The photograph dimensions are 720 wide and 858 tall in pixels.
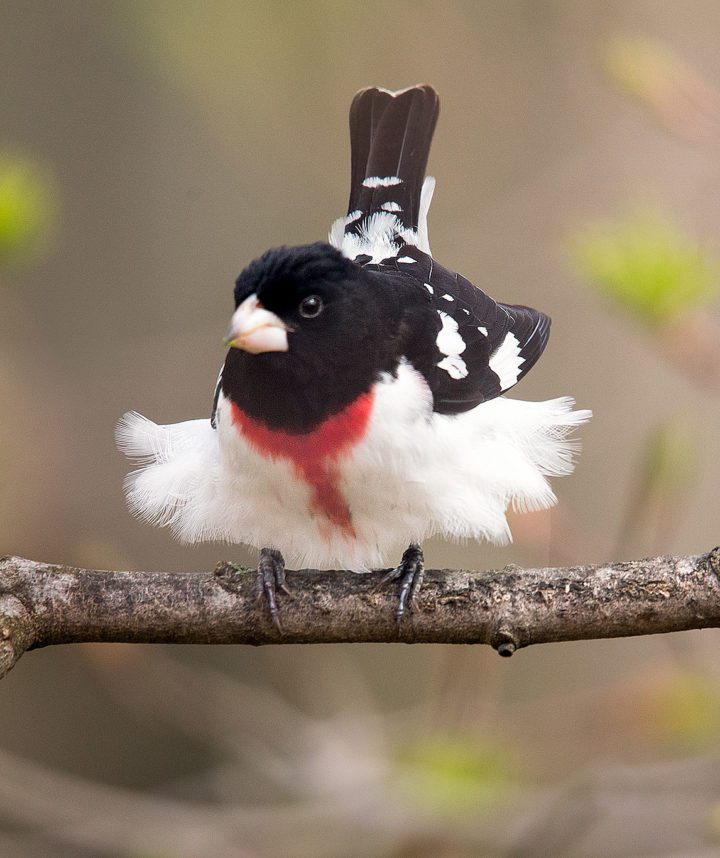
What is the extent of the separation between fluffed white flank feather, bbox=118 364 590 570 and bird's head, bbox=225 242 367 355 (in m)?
0.20

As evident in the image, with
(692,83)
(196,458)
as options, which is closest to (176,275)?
(196,458)

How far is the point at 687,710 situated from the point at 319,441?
1.77 meters

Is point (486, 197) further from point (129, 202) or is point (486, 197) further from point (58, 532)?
point (58, 532)

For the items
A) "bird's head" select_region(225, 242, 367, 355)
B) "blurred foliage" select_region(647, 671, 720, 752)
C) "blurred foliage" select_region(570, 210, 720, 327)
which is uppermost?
"blurred foliage" select_region(570, 210, 720, 327)

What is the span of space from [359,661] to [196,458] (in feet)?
10.8

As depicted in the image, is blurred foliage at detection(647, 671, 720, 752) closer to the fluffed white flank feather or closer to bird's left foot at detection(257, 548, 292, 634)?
the fluffed white flank feather

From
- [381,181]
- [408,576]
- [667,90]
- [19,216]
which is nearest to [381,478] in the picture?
[408,576]

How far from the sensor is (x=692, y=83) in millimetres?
3004

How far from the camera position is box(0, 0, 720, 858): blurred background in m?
3.63

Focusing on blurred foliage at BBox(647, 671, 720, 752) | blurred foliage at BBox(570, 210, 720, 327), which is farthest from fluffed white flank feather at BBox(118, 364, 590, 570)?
blurred foliage at BBox(647, 671, 720, 752)

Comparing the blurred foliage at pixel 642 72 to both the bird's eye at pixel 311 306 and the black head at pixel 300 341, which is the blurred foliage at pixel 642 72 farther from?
the bird's eye at pixel 311 306

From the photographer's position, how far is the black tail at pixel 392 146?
3.45 m

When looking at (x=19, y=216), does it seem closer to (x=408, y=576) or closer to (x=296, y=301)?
(x=296, y=301)

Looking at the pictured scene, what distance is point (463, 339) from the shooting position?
3090 mm
